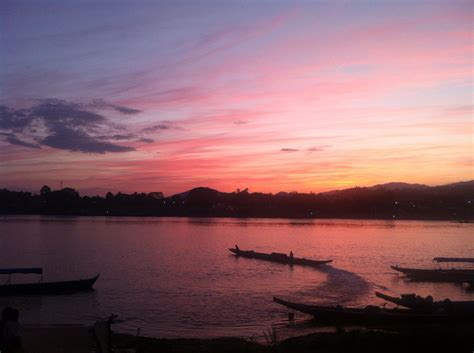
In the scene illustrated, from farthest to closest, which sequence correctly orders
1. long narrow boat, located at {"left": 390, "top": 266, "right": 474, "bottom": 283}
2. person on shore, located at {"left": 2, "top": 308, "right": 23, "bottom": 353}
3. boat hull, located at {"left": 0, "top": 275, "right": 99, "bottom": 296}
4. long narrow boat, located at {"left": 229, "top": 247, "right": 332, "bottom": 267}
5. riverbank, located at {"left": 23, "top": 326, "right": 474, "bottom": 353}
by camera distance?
long narrow boat, located at {"left": 229, "top": 247, "right": 332, "bottom": 267}
long narrow boat, located at {"left": 390, "top": 266, "right": 474, "bottom": 283}
boat hull, located at {"left": 0, "top": 275, "right": 99, "bottom": 296}
riverbank, located at {"left": 23, "top": 326, "right": 474, "bottom": 353}
person on shore, located at {"left": 2, "top": 308, "right": 23, "bottom": 353}

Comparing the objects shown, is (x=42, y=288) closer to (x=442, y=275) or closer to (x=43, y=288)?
(x=43, y=288)

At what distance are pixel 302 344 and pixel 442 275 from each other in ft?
94.2

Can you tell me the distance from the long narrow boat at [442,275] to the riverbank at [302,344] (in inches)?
993

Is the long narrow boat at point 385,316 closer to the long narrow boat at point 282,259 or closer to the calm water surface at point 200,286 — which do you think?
the calm water surface at point 200,286

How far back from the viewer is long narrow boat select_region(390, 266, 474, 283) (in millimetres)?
38812

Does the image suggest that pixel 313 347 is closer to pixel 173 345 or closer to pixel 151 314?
pixel 173 345

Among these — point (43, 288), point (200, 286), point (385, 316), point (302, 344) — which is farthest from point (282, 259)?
point (302, 344)

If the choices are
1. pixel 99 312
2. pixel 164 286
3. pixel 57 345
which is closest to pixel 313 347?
pixel 57 345

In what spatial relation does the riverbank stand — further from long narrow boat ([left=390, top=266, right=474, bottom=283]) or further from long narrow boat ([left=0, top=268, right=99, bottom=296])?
long narrow boat ([left=390, top=266, right=474, bottom=283])

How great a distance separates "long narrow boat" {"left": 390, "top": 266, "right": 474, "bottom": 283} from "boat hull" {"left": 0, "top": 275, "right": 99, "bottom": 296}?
26.6 m

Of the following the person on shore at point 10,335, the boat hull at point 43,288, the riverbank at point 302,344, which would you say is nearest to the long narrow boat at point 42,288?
the boat hull at point 43,288

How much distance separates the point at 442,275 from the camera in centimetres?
4038

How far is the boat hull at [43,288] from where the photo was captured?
3094cm

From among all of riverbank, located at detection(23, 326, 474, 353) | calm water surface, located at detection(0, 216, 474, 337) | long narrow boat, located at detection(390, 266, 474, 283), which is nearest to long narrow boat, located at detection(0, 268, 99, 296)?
calm water surface, located at detection(0, 216, 474, 337)
